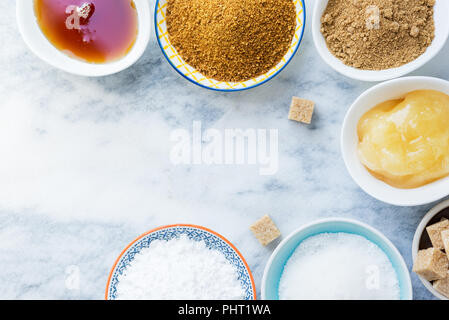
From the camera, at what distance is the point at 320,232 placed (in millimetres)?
1496

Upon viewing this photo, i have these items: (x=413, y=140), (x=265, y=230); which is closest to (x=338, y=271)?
(x=265, y=230)

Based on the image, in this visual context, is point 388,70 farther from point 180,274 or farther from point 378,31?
point 180,274

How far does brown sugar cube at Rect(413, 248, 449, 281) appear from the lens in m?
1.39

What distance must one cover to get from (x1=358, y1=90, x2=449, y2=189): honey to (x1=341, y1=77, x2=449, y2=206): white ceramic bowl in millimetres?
24

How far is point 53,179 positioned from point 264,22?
90cm

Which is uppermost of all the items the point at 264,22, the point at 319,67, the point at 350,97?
the point at 264,22

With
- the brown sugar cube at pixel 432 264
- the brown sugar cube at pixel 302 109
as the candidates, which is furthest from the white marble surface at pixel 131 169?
the brown sugar cube at pixel 432 264

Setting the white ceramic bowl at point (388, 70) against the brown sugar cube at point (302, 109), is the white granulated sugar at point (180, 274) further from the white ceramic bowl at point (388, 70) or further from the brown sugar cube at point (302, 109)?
the white ceramic bowl at point (388, 70)

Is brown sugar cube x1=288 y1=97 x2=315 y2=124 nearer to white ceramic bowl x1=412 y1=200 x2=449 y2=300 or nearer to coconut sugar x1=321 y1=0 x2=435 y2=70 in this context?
coconut sugar x1=321 y1=0 x2=435 y2=70

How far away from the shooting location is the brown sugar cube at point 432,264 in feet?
4.55

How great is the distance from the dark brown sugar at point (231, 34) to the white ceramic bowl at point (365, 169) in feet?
1.03
